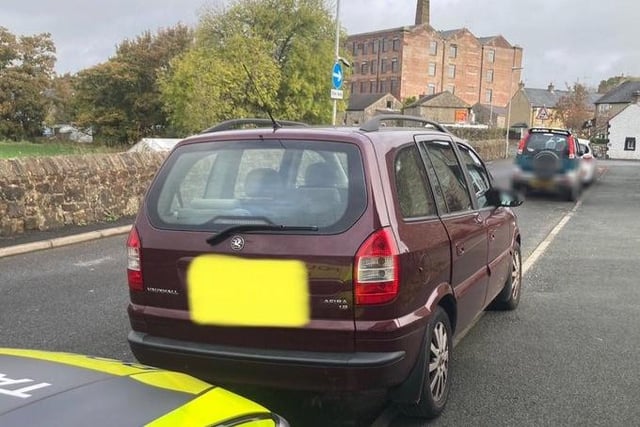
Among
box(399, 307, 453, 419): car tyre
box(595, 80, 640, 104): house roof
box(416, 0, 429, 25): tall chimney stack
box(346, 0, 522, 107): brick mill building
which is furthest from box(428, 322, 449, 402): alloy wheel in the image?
box(416, 0, 429, 25): tall chimney stack

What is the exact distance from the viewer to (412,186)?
Result: 3516mm

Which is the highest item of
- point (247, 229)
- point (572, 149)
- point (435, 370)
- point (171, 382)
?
point (572, 149)

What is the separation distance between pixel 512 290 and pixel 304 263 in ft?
11.1

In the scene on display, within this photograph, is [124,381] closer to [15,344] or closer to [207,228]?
[207,228]

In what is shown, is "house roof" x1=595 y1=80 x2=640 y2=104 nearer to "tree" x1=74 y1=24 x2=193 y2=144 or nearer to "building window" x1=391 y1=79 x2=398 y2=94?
"building window" x1=391 y1=79 x2=398 y2=94

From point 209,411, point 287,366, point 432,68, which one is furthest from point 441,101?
point 209,411

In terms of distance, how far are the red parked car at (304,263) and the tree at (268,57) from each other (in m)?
34.2

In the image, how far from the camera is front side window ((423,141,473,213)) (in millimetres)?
3980

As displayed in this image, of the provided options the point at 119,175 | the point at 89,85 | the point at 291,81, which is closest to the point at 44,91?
the point at 89,85

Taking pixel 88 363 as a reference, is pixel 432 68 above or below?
above

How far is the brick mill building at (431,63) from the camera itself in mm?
99312

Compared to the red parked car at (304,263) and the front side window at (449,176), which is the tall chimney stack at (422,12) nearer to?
the front side window at (449,176)

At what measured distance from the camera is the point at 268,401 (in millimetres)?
3795

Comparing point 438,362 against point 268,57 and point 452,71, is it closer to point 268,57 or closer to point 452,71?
point 268,57
